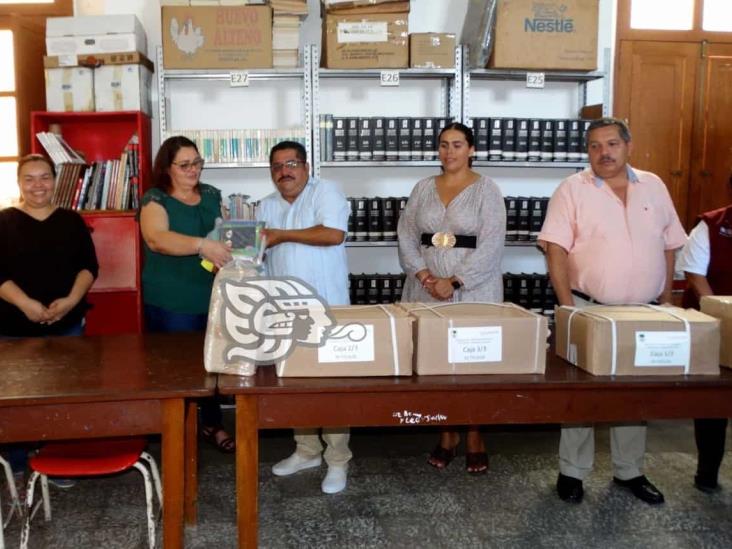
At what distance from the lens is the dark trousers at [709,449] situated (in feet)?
9.48

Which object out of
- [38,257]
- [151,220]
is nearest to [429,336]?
[151,220]

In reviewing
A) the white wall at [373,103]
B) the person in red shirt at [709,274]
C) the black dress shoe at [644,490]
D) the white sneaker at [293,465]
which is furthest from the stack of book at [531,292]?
the white sneaker at [293,465]

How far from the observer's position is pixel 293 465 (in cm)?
304

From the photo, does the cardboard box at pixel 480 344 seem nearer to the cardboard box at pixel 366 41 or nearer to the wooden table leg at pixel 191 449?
the wooden table leg at pixel 191 449

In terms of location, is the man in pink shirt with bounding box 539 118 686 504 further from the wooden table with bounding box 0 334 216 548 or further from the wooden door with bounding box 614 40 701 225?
the wooden door with bounding box 614 40 701 225

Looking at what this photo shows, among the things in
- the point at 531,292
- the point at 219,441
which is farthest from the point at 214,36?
the point at 531,292

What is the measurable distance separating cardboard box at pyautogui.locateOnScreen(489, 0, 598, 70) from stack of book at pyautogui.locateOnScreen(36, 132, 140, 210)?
2108mm

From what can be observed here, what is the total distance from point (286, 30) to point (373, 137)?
76cm

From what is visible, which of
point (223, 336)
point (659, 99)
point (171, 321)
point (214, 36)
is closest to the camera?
point (223, 336)

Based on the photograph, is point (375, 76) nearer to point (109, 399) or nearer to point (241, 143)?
point (241, 143)

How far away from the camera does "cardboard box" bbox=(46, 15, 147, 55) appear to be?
3.81 meters

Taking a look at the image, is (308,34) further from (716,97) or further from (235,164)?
(716,97)

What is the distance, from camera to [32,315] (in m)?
2.83

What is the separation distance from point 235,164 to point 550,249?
197cm
